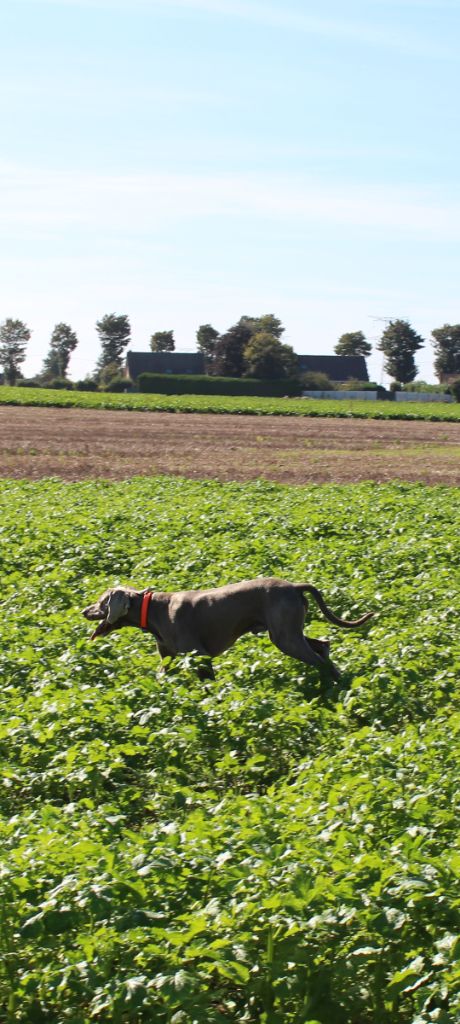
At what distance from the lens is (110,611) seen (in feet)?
31.8

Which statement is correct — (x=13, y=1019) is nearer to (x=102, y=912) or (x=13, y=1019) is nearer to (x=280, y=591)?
(x=102, y=912)

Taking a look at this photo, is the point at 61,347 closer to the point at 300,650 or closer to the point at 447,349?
the point at 447,349

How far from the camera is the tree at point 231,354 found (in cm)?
10712

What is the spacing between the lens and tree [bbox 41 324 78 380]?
500 feet

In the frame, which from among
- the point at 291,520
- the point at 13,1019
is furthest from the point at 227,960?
the point at 291,520

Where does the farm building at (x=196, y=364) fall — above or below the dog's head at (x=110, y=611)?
above

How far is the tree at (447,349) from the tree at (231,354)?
51658 millimetres

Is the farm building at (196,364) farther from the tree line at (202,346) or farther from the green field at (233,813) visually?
the green field at (233,813)

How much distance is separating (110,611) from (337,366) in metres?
129

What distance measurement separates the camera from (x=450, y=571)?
43.9ft

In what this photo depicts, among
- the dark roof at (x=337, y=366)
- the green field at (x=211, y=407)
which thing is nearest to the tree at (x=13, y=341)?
the dark roof at (x=337, y=366)

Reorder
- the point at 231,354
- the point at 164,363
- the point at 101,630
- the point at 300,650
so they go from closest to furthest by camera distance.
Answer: the point at 300,650 < the point at 101,630 < the point at 231,354 < the point at 164,363

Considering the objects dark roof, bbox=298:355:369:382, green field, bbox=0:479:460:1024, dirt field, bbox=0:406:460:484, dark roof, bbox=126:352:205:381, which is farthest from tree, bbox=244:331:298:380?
green field, bbox=0:479:460:1024

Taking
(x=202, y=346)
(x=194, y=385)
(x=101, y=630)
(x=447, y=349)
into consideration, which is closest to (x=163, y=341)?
(x=202, y=346)
